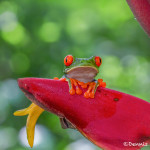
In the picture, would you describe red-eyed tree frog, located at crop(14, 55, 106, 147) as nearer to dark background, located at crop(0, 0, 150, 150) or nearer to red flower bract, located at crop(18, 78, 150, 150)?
red flower bract, located at crop(18, 78, 150, 150)

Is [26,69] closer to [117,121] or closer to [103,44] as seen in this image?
[103,44]

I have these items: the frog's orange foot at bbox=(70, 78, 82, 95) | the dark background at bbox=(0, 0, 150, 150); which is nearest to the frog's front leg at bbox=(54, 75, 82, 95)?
the frog's orange foot at bbox=(70, 78, 82, 95)

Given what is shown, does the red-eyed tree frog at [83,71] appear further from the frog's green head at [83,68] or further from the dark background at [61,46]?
the dark background at [61,46]

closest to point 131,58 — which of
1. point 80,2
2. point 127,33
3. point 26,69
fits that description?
point 127,33

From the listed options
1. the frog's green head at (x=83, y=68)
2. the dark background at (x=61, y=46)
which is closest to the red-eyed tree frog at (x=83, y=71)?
the frog's green head at (x=83, y=68)

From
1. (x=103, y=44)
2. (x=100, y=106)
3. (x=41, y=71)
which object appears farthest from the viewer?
(x=103, y=44)

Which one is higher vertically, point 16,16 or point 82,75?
point 82,75

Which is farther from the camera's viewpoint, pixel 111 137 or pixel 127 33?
pixel 127 33
